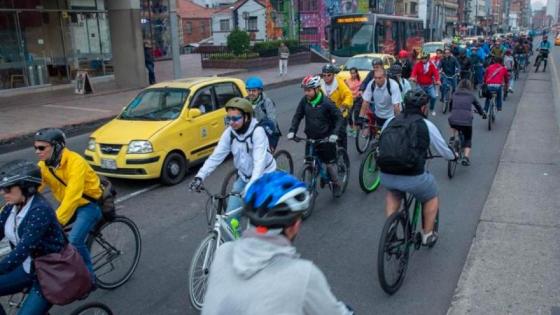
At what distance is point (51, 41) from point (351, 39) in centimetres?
1363

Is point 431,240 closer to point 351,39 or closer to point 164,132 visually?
point 164,132

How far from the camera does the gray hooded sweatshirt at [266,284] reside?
5.95 ft

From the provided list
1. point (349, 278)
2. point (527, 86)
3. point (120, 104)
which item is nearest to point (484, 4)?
point (527, 86)

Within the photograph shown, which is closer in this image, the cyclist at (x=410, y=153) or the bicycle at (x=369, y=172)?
the cyclist at (x=410, y=153)

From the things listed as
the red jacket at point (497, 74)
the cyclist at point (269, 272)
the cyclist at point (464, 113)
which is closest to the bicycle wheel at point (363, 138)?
the cyclist at point (464, 113)

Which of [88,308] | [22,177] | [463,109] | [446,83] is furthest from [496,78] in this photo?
[22,177]

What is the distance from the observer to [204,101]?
31.0 feet

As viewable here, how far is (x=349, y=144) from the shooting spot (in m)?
11.5

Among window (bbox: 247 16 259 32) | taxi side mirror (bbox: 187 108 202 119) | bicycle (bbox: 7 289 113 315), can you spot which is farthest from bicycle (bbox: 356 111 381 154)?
window (bbox: 247 16 259 32)

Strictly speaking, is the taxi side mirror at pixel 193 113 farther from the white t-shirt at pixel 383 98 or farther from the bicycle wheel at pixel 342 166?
the white t-shirt at pixel 383 98

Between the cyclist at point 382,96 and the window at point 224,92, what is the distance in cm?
260

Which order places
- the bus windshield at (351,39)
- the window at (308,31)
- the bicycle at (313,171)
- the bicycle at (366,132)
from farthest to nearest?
the window at (308,31), the bus windshield at (351,39), the bicycle at (366,132), the bicycle at (313,171)

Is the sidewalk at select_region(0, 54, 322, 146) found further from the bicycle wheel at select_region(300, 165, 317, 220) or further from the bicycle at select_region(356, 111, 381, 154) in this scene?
the bicycle wheel at select_region(300, 165, 317, 220)

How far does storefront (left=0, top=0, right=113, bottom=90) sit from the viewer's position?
19.6 m
